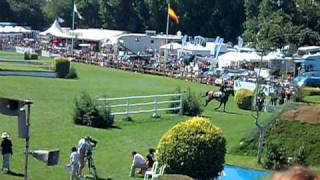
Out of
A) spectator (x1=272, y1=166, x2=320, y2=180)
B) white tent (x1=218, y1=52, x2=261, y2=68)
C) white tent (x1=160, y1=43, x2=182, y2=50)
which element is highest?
spectator (x1=272, y1=166, x2=320, y2=180)

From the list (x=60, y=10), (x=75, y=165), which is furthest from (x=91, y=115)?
(x=60, y=10)

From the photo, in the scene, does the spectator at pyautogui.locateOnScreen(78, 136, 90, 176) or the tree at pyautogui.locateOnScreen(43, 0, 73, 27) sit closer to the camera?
the spectator at pyautogui.locateOnScreen(78, 136, 90, 176)

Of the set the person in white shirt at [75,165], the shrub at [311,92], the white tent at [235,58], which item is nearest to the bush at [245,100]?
the shrub at [311,92]

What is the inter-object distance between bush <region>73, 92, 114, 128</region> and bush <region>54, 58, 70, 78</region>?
1829cm

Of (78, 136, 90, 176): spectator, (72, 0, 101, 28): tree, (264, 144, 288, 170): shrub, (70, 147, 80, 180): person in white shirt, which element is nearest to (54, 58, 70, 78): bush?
(264, 144, 288, 170): shrub

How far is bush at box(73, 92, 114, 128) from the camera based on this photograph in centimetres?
2336

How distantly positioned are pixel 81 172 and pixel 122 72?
3489 cm

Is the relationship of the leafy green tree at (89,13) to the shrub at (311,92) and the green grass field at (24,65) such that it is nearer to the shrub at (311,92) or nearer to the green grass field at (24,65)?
the green grass field at (24,65)

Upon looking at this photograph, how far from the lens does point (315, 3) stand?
5316cm

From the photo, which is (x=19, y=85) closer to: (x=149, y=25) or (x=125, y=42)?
(x=125, y=42)

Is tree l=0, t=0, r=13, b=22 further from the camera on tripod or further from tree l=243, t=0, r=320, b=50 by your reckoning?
the camera on tripod

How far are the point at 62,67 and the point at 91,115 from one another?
18.9 metres

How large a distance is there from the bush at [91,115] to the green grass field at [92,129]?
384 mm

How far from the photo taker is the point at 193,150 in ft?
52.5
